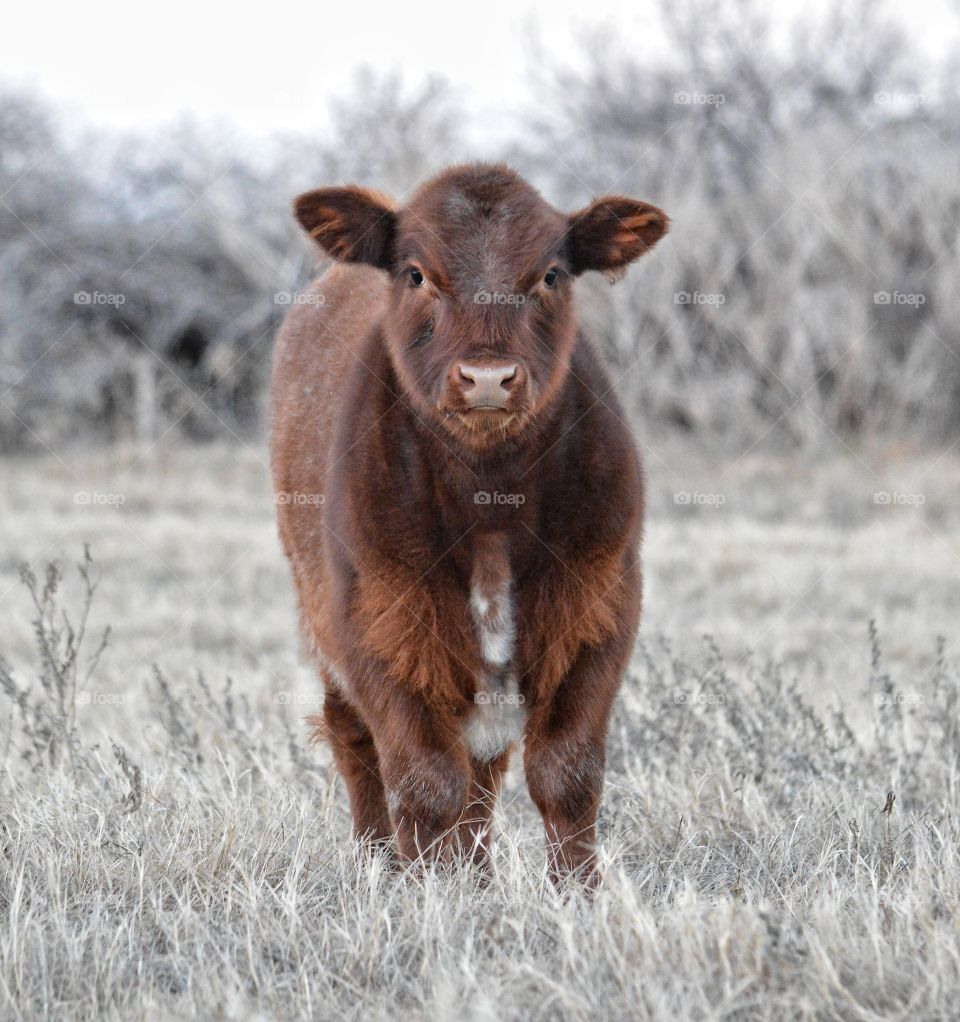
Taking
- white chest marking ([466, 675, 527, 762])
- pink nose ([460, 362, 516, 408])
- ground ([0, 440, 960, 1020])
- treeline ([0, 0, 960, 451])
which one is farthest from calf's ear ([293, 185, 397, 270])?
treeline ([0, 0, 960, 451])


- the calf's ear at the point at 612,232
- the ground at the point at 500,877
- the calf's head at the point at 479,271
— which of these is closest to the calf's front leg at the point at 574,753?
the ground at the point at 500,877

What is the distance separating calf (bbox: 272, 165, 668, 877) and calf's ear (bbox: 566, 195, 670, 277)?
0.17 feet

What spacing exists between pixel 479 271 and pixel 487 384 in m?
0.48

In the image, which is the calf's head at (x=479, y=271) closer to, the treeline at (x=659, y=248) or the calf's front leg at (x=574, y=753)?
the calf's front leg at (x=574, y=753)

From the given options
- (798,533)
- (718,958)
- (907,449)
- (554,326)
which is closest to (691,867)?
(718,958)

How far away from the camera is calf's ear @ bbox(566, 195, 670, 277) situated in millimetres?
4156

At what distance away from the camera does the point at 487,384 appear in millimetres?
3455

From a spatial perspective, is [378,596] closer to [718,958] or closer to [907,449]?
[718,958]

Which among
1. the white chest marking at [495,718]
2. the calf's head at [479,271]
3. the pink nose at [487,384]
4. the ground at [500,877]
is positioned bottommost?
the ground at [500,877]

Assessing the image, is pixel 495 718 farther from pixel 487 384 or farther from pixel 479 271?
pixel 479 271

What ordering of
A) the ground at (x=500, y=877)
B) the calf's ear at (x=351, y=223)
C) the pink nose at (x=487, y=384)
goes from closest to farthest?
the ground at (x=500, y=877), the pink nose at (x=487, y=384), the calf's ear at (x=351, y=223)

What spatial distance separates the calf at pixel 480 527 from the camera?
144 inches

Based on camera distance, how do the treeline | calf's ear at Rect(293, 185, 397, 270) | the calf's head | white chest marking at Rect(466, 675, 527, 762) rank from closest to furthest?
the calf's head → white chest marking at Rect(466, 675, 527, 762) → calf's ear at Rect(293, 185, 397, 270) → the treeline

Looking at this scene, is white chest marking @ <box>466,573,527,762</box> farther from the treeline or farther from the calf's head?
the treeline
